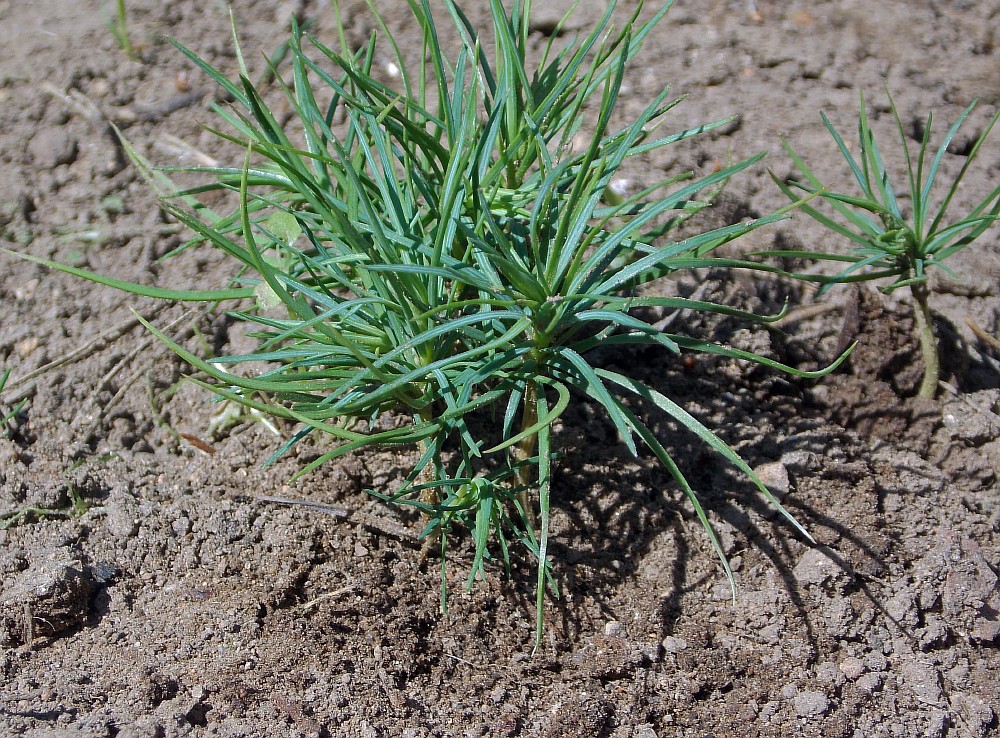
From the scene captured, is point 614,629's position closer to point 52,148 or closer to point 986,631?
point 986,631

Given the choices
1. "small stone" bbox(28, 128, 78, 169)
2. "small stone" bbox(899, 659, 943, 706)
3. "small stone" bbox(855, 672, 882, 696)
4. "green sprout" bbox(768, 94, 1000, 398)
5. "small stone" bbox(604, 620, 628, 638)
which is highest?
"green sprout" bbox(768, 94, 1000, 398)

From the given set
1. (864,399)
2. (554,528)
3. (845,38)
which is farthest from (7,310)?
(845,38)

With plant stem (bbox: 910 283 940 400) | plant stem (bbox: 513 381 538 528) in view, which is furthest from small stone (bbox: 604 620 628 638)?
plant stem (bbox: 910 283 940 400)

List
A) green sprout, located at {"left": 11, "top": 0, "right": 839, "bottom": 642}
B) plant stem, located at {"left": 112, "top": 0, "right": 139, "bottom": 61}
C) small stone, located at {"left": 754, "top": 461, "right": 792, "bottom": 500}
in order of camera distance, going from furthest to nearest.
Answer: plant stem, located at {"left": 112, "top": 0, "right": 139, "bottom": 61} < small stone, located at {"left": 754, "top": 461, "right": 792, "bottom": 500} < green sprout, located at {"left": 11, "top": 0, "right": 839, "bottom": 642}

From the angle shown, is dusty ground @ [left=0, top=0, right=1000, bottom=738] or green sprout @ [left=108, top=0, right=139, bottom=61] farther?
green sprout @ [left=108, top=0, right=139, bottom=61]

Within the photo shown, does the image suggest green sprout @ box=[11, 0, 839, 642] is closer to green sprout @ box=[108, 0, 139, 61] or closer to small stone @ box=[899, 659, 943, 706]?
small stone @ box=[899, 659, 943, 706]

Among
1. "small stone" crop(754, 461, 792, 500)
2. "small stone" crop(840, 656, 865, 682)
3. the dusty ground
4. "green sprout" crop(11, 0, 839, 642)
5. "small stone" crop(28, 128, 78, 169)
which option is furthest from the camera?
"small stone" crop(28, 128, 78, 169)

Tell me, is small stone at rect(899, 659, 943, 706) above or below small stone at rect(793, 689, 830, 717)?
above
